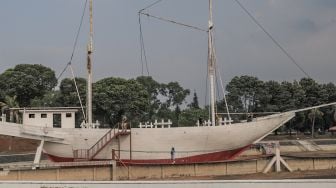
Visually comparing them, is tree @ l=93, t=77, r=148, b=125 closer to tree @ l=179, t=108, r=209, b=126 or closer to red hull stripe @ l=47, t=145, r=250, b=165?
tree @ l=179, t=108, r=209, b=126

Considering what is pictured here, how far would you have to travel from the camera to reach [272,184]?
1948 cm

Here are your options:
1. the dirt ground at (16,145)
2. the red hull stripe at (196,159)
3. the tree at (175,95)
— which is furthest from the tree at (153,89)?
the red hull stripe at (196,159)

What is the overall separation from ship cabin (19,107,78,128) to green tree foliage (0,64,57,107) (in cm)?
5518

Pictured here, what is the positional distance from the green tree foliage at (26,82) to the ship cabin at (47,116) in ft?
181

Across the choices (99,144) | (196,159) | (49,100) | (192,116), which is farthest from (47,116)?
(49,100)

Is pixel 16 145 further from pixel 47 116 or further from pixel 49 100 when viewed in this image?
pixel 47 116

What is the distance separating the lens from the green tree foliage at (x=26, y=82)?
95.0 meters

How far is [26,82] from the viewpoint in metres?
96.6

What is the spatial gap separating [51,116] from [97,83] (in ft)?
177

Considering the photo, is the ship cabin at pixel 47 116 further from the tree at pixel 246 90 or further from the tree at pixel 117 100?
the tree at pixel 246 90

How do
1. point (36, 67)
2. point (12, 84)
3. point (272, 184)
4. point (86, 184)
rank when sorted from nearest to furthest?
1. point (272, 184)
2. point (86, 184)
3. point (12, 84)
4. point (36, 67)

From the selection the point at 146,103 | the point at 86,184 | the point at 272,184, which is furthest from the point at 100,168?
the point at 146,103

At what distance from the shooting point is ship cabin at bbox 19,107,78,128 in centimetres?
4159

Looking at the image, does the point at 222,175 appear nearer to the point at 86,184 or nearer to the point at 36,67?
the point at 86,184
